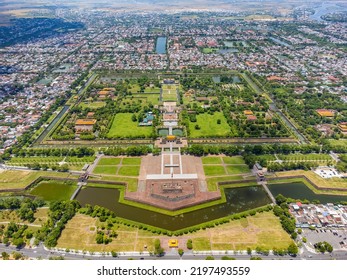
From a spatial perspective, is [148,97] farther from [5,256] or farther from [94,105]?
[5,256]

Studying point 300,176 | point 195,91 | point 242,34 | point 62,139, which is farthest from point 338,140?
point 242,34

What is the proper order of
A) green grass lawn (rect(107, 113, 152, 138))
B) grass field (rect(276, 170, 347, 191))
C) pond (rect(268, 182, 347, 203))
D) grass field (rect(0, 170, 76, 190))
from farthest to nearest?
green grass lawn (rect(107, 113, 152, 138)) < grass field (rect(0, 170, 76, 190)) < grass field (rect(276, 170, 347, 191)) < pond (rect(268, 182, 347, 203))

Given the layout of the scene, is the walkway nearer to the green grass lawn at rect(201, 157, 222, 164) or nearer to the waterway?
the green grass lawn at rect(201, 157, 222, 164)

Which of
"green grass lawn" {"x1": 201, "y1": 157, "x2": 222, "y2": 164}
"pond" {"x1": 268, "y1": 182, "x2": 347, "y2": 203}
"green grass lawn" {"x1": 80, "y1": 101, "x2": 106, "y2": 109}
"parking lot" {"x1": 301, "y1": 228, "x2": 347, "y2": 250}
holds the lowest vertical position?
"green grass lawn" {"x1": 80, "y1": 101, "x2": 106, "y2": 109}

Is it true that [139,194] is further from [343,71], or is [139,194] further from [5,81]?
[343,71]

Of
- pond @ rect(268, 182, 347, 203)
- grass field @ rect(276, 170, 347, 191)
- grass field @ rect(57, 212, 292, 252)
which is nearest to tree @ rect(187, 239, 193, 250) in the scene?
grass field @ rect(57, 212, 292, 252)

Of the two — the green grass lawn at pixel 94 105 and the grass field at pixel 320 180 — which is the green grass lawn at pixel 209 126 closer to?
the grass field at pixel 320 180

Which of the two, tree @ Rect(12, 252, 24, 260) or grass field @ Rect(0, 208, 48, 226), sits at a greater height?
tree @ Rect(12, 252, 24, 260)
